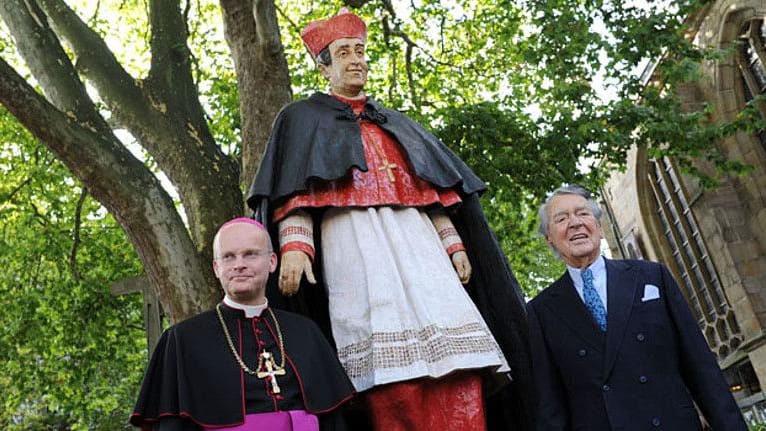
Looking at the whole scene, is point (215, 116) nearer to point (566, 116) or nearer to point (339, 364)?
point (566, 116)

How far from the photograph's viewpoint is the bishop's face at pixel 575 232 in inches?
147

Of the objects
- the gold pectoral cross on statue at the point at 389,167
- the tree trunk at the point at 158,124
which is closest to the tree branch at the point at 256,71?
the tree trunk at the point at 158,124

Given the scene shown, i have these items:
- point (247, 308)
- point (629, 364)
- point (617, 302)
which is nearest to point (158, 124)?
point (247, 308)

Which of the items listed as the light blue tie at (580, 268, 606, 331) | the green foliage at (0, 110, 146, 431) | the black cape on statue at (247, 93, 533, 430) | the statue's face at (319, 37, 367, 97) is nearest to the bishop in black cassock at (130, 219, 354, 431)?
the black cape on statue at (247, 93, 533, 430)

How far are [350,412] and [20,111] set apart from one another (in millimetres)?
4836

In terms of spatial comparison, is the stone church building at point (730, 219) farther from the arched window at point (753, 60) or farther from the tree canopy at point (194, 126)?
the tree canopy at point (194, 126)

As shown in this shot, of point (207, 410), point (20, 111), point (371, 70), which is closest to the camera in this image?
point (207, 410)

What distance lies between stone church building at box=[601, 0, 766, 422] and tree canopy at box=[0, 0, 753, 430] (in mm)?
7638

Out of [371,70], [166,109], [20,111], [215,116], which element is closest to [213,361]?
[20,111]

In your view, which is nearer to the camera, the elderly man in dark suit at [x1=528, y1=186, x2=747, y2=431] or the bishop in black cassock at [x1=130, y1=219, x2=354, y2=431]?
the bishop in black cassock at [x1=130, y1=219, x2=354, y2=431]

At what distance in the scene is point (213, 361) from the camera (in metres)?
3.30

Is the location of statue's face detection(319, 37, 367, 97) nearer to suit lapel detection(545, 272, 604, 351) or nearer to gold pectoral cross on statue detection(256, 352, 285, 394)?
suit lapel detection(545, 272, 604, 351)

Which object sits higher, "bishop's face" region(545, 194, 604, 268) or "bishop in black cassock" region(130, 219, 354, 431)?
"bishop's face" region(545, 194, 604, 268)

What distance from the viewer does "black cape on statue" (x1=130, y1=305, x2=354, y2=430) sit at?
3.15 m
